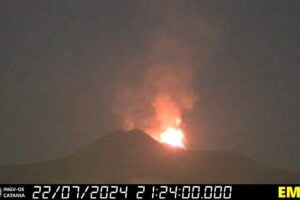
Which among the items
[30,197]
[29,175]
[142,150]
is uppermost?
[142,150]

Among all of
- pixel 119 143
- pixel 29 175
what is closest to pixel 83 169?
pixel 119 143

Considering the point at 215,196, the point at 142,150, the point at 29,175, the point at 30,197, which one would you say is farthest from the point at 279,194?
the point at 142,150

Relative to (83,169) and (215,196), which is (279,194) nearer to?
(215,196)

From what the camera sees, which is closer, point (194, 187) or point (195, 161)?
point (194, 187)

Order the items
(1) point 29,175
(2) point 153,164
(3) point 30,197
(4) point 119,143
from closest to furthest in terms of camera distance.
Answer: (3) point 30,197 → (1) point 29,175 → (2) point 153,164 → (4) point 119,143

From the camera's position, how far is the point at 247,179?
166500 millimetres

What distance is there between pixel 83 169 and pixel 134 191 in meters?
155

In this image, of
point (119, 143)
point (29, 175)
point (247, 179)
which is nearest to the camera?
point (29, 175)

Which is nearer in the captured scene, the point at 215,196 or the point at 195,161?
the point at 215,196

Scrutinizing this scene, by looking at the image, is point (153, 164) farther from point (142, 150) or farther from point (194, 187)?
point (194, 187)

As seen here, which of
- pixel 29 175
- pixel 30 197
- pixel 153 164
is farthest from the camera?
pixel 153 164

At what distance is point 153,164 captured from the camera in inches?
7062

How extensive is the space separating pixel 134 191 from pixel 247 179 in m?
138

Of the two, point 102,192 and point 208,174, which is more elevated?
point 208,174
